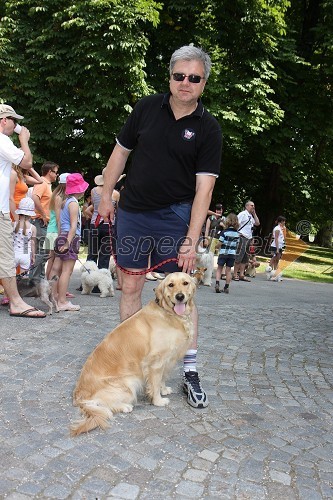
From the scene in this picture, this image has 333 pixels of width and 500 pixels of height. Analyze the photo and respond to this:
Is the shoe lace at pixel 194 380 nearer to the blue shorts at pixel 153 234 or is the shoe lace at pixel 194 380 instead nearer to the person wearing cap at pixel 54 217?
the blue shorts at pixel 153 234

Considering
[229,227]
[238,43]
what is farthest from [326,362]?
[238,43]

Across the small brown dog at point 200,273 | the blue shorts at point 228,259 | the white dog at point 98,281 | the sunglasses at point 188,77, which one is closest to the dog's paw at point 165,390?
the sunglasses at point 188,77

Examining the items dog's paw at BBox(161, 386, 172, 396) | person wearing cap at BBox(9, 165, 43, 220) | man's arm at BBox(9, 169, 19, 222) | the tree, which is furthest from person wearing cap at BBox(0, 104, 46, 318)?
the tree

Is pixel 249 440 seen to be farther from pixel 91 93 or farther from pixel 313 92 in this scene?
pixel 313 92

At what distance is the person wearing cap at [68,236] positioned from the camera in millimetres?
7016

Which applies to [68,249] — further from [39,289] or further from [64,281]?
[39,289]

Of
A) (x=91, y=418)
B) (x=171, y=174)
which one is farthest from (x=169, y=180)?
(x=91, y=418)

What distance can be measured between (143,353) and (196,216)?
3.38ft

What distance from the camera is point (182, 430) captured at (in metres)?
3.43

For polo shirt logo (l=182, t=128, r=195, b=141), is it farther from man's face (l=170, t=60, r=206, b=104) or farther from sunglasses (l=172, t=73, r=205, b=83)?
sunglasses (l=172, t=73, r=205, b=83)

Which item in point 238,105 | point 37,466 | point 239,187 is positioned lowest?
point 37,466

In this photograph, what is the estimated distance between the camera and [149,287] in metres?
9.88

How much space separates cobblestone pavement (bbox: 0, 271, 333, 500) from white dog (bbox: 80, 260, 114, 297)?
2445 millimetres

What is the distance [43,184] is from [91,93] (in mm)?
10153
